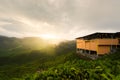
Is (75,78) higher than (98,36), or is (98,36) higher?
(98,36)

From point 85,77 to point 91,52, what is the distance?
56373mm

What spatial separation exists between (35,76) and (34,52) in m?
143

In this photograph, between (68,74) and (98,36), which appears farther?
(98,36)

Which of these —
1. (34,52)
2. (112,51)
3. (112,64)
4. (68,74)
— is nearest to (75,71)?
(68,74)

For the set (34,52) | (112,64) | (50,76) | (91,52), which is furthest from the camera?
(34,52)

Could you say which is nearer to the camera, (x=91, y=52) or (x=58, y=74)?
(x=58, y=74)

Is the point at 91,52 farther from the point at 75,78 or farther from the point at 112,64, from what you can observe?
the point at 75,78

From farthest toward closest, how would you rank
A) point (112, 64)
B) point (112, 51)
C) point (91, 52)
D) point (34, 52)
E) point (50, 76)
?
1. point (34, 52)
2. point (91, 52)
3. point (112, 51)
4. point (112, 64)
5. point (50, 76)

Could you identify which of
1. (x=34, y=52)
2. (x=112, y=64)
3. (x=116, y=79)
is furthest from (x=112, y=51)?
(x=34, y=52)

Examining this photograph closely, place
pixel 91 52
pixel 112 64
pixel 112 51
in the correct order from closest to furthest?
1. pixel 112 64
2. pixel 112 51
3. pixel 91 52

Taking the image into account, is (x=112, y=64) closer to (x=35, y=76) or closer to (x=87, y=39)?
(x=35, y=76)

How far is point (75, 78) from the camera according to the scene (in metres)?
13.1

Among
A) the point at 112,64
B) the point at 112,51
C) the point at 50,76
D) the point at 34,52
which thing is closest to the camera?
the point at 50,76

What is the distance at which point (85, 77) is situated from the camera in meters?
13.3
